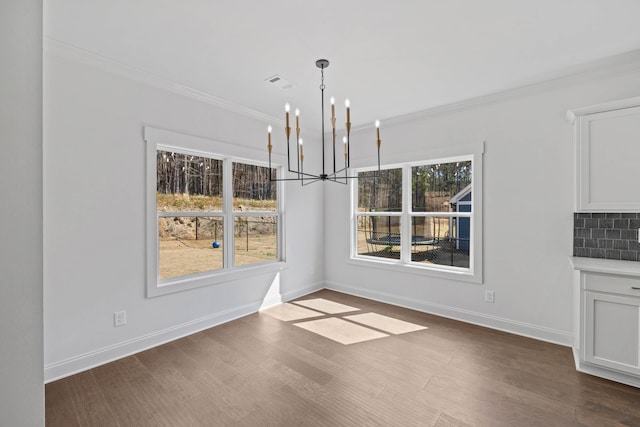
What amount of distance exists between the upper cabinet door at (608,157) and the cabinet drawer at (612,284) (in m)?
0.58

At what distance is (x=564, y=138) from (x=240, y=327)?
3.94 metres

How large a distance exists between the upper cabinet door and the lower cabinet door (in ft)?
2.51

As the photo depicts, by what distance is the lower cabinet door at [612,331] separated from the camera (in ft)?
7.25

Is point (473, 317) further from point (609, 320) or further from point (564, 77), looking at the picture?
point (564, 77)

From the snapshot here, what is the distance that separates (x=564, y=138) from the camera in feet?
9.54

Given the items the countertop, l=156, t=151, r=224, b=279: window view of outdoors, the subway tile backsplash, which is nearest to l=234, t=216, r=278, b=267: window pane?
l=156, t=151, r=224, b=279: window view of outdoors

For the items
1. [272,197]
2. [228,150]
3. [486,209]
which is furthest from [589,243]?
[228,150]

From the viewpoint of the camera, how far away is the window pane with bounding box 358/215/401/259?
4379mm

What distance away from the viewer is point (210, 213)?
3461mm

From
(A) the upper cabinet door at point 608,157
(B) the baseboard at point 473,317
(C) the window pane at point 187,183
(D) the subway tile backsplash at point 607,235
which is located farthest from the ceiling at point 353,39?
(B) the baseboard at point 473,317

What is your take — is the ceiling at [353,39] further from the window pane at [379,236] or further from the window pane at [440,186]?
the window pane at [379,236]

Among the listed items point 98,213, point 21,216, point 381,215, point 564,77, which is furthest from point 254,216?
point 564,77

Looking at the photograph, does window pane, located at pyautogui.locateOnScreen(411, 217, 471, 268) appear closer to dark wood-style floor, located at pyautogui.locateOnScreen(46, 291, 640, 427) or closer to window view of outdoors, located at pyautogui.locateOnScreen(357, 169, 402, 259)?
window view of outdoors, located at pyautogui.locateOnScreen(357, 169, 402, 259)

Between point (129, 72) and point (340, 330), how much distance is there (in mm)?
3333
